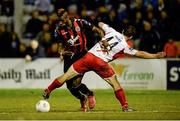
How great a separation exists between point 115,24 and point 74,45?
28.8ft

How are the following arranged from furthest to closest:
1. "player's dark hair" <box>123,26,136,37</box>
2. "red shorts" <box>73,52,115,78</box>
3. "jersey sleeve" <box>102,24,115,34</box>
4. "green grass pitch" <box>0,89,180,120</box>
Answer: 1. "jersey sleeve" <box>102,24,115,34</box>
2. "red shorts" <box>73,52,115,78</box>
3. "player's dark hair" <box>123,26,136,37</box>
4. "green grass pitch" <box>0,89,180,120</box>

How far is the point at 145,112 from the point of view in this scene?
47.9 feet

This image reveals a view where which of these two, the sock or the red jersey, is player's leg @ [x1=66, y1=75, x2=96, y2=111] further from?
the red jersey

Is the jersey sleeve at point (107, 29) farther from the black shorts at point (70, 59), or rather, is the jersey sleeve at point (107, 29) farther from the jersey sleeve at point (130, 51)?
the black shorts at point (70, 59)

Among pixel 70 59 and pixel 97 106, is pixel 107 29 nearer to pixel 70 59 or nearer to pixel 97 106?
pixel 70 59

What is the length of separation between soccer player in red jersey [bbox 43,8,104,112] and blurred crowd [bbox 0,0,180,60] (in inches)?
298

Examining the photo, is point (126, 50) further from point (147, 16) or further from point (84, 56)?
point (147, 16)

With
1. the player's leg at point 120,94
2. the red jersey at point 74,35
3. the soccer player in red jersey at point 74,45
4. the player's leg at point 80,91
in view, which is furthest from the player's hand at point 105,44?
the player's leg at point 80,91

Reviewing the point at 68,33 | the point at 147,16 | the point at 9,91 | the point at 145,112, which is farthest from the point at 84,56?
the point at 147,16

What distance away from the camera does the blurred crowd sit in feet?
78.3

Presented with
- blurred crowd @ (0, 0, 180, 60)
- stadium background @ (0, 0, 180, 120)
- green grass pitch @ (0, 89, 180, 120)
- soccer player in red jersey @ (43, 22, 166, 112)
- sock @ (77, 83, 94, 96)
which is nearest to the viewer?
green grass pitch @ (0, 89, 180, 120)

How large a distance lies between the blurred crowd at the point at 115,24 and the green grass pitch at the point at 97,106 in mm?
2053

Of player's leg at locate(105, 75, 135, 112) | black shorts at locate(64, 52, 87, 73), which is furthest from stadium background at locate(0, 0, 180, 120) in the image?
player's leg at locate(105, 75, 135, 112)

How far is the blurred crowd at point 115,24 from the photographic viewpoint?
2386 cm
